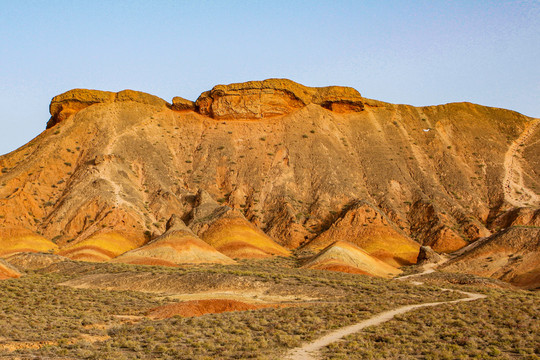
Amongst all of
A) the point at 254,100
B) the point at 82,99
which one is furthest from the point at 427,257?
the point at 82,99

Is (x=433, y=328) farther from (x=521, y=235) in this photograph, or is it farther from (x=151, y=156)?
(x=151, y=156)

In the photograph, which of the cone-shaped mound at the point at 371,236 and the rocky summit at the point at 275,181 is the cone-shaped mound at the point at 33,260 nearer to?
the rocky summit at the point at 275,181

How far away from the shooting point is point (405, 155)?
71.6 metres

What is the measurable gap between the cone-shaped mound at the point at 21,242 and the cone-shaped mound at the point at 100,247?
2.00 meters

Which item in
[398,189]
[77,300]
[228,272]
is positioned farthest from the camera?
[398,189]

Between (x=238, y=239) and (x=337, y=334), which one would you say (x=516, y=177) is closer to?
(x=238, y=239)

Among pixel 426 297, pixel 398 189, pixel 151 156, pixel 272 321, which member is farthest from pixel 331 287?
pixel 151 156

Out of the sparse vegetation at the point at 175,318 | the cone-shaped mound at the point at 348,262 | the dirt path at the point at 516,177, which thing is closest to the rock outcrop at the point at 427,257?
the cone-shaped mound at the point at 348,262

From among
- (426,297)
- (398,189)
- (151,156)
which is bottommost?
(426,297)

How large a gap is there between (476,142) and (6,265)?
57.2 meters

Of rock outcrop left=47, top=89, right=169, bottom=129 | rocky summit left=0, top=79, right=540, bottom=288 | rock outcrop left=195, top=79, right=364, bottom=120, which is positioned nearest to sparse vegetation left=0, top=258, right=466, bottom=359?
rocky summit left=0, top=79, right=540, bottom=288

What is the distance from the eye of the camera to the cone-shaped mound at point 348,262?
44156 mm

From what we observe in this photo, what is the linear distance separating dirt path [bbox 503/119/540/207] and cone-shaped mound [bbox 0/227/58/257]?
157 ft

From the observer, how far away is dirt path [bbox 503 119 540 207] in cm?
6444
